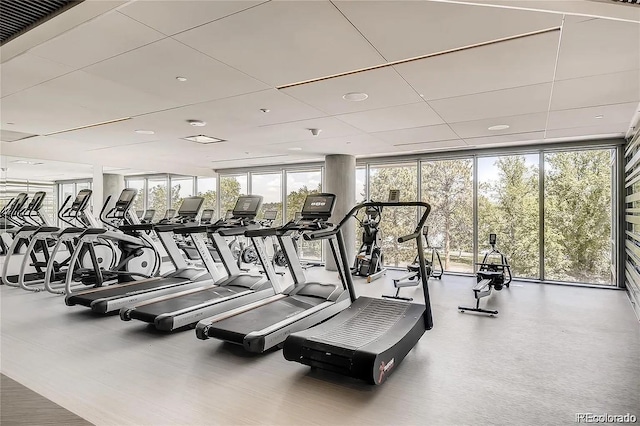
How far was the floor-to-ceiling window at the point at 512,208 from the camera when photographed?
23.6 feet

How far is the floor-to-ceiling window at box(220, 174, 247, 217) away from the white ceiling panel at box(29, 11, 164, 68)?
784cm

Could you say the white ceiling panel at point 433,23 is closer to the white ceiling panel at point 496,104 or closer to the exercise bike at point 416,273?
the white ceiling panel at point 496,104

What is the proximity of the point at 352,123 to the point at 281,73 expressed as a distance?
6.79 ft

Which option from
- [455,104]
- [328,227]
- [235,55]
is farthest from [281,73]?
[455,104]

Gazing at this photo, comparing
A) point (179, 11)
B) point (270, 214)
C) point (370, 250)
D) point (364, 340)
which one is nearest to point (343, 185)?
point (370, 250)

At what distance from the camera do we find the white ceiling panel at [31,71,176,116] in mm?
3570

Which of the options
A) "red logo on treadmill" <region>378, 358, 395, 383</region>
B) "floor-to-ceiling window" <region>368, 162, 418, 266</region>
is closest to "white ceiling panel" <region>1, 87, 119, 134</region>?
"red logo on treadmill" <region>378, 358, 395, 383</region>

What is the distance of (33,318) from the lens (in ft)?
14.9

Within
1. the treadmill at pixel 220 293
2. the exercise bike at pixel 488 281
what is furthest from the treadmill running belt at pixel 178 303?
the exercise bike at pixel 488 281

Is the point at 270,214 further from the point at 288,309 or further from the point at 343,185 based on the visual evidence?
the point at 288,309

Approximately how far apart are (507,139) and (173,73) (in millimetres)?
5600

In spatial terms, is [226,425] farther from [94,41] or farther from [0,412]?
[94,41]

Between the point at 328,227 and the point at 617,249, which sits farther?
the point at 617,249

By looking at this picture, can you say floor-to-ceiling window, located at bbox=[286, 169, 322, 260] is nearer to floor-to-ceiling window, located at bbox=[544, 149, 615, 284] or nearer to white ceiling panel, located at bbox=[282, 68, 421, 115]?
floor-to-ceiling window, located at bbox=[544, 149, 615, 284]
